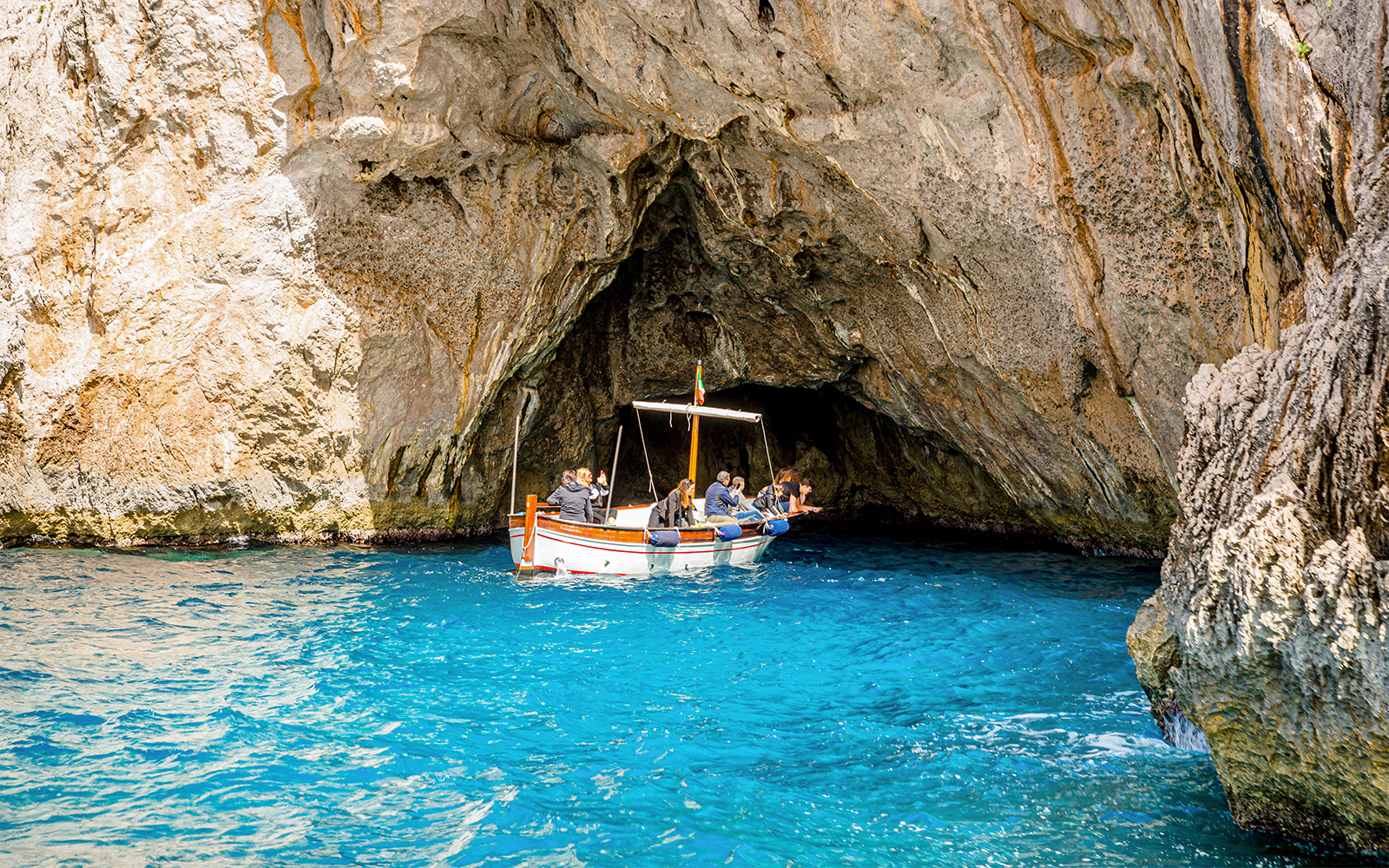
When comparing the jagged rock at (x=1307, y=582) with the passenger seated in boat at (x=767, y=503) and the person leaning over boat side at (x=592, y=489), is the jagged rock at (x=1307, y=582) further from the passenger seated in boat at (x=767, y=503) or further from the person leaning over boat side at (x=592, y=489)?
the passenger seated in boat at (x=767, y=503)

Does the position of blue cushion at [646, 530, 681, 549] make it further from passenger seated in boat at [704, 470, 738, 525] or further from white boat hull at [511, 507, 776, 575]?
passenger seated in boat at [704, 470, 738, 525]

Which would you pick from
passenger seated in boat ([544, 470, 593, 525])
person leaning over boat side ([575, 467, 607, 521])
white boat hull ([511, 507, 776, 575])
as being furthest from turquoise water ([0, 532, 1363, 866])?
person leaning over boat side ([575, 467, 607, 521])

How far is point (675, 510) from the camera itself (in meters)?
15.7

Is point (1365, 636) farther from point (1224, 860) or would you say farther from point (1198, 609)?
point (1224, 860)

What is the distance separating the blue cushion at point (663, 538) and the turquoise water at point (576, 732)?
56.9 inches

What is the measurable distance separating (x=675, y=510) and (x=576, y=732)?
830cm

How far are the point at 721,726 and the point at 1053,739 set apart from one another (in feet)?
8.53

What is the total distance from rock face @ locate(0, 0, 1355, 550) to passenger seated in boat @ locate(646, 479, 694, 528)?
4.01 meters

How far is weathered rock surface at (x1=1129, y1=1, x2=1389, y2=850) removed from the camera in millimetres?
4816

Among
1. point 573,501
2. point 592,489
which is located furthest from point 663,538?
point 592,489

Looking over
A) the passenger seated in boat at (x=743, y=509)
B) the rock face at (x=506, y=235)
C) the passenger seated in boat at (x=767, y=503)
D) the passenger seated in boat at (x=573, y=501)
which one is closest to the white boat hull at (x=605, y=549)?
the passenger seated in boat at (x=573, y=501)

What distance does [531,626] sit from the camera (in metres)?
11.0

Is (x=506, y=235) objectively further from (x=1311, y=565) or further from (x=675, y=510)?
(x=1311, y=565)

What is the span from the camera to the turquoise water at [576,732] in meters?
5.59
